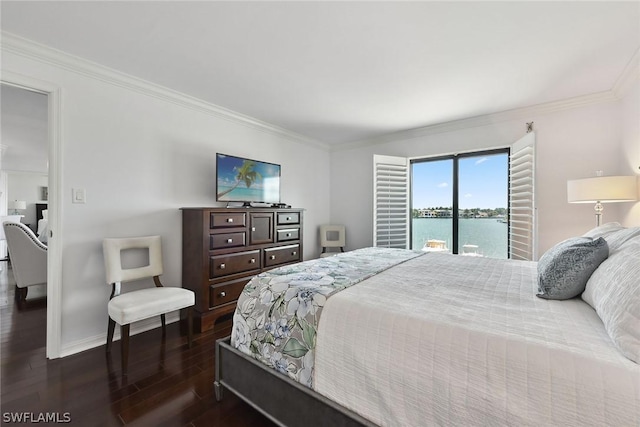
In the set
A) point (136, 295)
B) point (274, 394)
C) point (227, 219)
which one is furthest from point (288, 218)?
point (274, 394)

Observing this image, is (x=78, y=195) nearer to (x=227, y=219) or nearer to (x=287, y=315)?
(x=227, y=219)

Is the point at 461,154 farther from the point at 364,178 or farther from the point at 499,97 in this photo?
the point at 364,178

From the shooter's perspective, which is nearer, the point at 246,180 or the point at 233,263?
the point at 233,263

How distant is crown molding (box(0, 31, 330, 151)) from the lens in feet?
6.57

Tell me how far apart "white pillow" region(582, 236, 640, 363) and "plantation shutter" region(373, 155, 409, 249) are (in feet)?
9.77

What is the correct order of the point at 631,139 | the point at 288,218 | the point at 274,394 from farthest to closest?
the point at 288,218, the point at 631,139, the point at 274,394

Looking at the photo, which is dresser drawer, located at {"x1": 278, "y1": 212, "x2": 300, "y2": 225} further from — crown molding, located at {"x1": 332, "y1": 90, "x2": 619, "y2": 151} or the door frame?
the door frame

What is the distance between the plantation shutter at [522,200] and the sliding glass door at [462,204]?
299 mm

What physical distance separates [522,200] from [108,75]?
4468mm

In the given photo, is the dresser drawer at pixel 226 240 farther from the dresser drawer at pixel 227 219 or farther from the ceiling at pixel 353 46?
the ceiling at pixel 353 46

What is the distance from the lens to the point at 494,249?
3.76 meters

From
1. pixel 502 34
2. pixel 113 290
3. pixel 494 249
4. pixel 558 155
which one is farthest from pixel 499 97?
pixel 113 290

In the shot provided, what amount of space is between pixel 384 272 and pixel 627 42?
2.46 m

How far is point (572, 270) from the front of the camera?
4.24 ft
